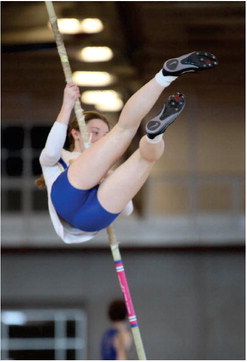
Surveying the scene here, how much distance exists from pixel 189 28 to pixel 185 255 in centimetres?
172

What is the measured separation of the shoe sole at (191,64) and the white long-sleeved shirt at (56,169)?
0.24 m

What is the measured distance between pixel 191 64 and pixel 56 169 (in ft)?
1.07

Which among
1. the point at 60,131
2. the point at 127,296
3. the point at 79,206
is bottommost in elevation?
the point at 127,296

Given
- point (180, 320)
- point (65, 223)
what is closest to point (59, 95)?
point (180, 320)

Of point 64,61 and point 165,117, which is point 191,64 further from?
point 64,61

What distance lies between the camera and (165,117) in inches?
70.6

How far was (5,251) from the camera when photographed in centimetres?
600

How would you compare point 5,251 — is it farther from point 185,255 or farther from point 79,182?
point 79,182

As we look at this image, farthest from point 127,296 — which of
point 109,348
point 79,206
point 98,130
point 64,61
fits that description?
point 109,348

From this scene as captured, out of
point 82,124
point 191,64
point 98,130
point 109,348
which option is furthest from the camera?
point 109,348

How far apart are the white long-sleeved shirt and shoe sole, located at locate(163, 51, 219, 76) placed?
236 mm

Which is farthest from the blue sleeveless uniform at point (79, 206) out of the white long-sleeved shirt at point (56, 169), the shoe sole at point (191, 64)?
the shoe sole at point (191, 64)

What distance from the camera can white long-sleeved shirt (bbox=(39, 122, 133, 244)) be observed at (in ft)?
6.19

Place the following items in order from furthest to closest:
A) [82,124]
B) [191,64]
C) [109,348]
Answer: [109,348] → [82,124] → [191,64]
